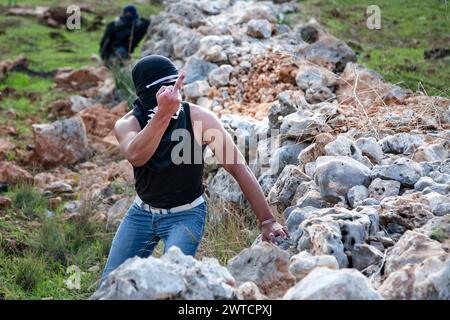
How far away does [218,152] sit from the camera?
13.6 feet

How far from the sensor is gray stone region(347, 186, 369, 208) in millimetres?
4148

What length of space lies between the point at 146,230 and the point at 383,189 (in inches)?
49.8

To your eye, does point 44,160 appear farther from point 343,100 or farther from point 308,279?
point 308,279

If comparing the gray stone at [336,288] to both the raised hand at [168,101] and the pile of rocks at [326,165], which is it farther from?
the raised hand at [168,101]

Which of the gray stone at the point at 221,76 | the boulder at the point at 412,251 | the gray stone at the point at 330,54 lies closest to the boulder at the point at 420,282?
the boulder at the point at 412,251

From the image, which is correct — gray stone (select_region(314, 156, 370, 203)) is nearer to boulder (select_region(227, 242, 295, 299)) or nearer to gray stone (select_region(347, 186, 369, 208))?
gray stone (select_region(347, 186, 369, 208))

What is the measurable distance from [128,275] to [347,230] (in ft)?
3.69

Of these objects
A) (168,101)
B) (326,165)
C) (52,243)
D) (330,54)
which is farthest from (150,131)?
(330,54)

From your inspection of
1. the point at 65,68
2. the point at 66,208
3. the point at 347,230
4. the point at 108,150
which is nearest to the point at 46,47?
the point at 65,68

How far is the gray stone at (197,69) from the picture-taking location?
8.33 m

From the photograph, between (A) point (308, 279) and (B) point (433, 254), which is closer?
(A) point (308, 279)

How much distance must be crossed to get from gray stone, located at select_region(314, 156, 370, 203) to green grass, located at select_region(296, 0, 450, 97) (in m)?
3.62

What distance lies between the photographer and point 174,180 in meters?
4.12
